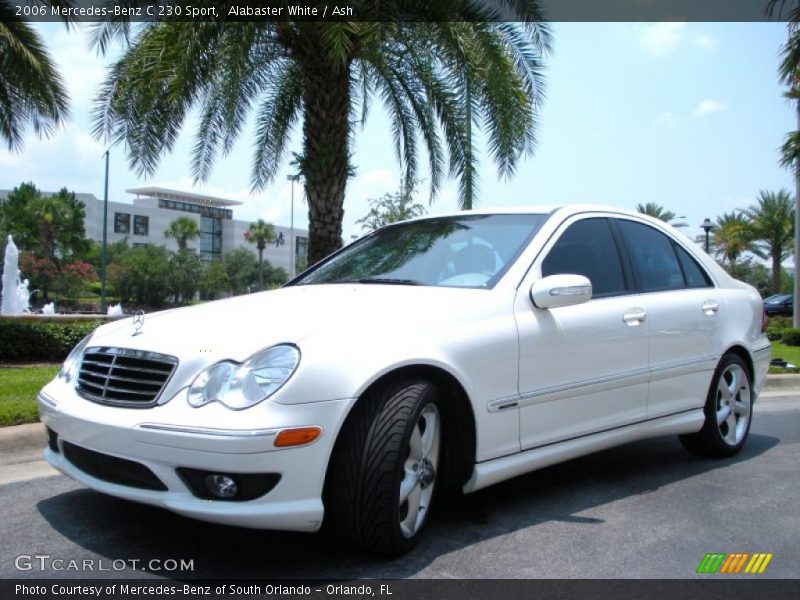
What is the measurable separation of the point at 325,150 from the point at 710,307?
245 inches

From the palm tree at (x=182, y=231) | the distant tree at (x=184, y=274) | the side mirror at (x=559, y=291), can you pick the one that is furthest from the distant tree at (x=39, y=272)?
the side mirror at (x=559, y=291)

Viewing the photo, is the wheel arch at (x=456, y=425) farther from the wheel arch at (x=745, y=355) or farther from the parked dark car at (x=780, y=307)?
the parked dark car at (x=780, y=307)

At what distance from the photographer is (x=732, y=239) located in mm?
48719

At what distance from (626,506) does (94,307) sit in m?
62.5

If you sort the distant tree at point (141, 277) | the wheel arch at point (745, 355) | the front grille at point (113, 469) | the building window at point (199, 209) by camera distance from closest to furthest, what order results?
the front grille at point (113, 469), the wheel arch at point (745, 355), the distant tree at point (141, 277), the building window at point (199, 209)

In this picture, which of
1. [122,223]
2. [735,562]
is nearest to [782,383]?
[735,562]

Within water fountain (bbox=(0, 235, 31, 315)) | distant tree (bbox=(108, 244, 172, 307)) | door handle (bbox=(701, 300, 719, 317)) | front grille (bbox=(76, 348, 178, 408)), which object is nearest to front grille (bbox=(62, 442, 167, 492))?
front grille (bbox=(76, 348, 178, 408))

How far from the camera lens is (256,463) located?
2.93 meters

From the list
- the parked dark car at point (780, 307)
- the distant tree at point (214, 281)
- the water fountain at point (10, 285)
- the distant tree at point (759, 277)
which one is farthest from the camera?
the distant tree at point (214, 281)

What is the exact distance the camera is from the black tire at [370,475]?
3.11 m

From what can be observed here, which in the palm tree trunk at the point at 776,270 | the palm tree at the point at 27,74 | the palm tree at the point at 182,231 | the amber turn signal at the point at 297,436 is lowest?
the amber turn signal at the point at 297,436

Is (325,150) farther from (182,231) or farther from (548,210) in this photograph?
(182,231)

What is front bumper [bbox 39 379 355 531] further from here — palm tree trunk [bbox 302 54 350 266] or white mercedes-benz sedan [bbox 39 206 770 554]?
palm tree trunk [bbox 302 54 350 266]

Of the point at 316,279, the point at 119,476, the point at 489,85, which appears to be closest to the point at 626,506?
the point at 316,279
